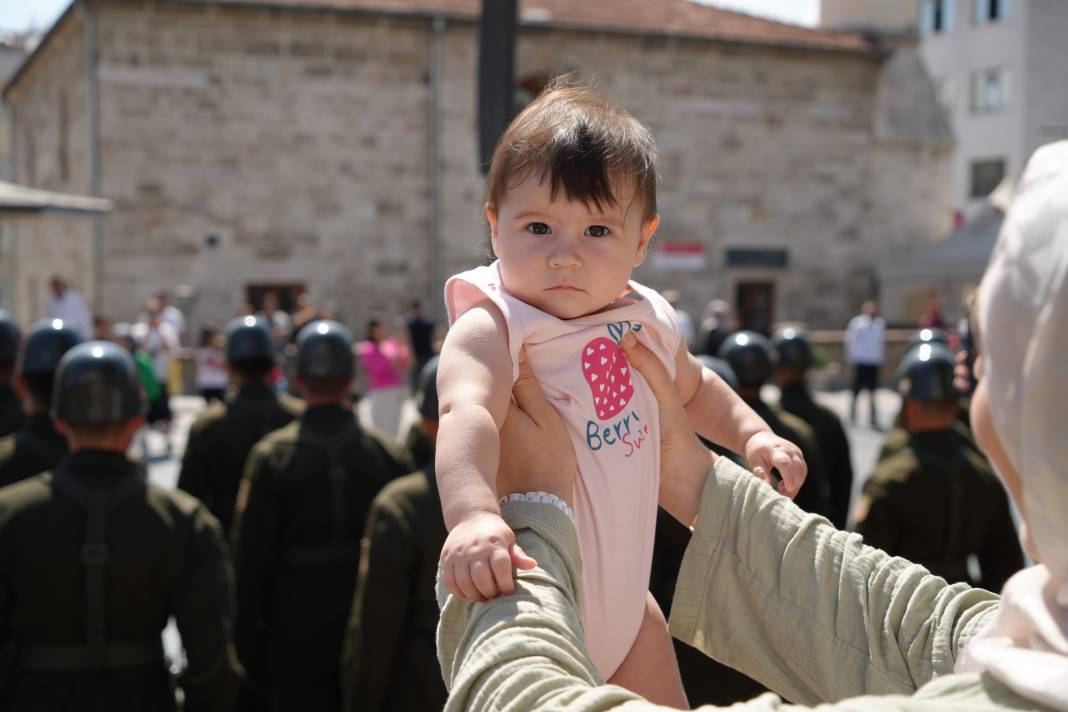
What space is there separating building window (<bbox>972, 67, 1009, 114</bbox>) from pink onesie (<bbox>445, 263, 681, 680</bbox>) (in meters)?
46.7

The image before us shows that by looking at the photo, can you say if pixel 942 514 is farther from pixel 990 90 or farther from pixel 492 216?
pixel 990 90

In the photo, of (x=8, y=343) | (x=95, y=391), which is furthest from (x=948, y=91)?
(x=95, y=391)

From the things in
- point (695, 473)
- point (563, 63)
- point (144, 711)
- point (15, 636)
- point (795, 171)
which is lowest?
point (144, 711)

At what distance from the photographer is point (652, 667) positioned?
6.75ft

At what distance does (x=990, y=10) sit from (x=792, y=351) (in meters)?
43.6

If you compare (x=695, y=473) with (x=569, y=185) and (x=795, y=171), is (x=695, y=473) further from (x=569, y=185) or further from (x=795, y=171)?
(x=795, y=171)

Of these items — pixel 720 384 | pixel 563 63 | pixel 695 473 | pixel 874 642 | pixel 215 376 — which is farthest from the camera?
pixel 563 63

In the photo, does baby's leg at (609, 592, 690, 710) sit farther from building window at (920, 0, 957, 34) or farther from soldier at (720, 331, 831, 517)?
building window at (920, 0, 957, 34)

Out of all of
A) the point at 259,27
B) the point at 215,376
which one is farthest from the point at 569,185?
the point at 259,27

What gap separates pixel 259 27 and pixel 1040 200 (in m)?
24.3

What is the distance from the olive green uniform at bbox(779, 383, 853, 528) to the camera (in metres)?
6.47

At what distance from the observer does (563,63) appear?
2570 cm

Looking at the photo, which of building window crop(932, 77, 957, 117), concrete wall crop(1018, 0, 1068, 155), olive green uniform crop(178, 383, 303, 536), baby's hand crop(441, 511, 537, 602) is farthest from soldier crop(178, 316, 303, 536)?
building window crop(932, 77, 957, 117)

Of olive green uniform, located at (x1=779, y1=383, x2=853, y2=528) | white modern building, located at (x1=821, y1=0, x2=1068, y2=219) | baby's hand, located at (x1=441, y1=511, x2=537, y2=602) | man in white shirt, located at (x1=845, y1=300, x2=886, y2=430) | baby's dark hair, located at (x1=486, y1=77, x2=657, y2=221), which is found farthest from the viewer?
white modern building, located at (x1=821, y1=0, x2=1068, y2=219)
